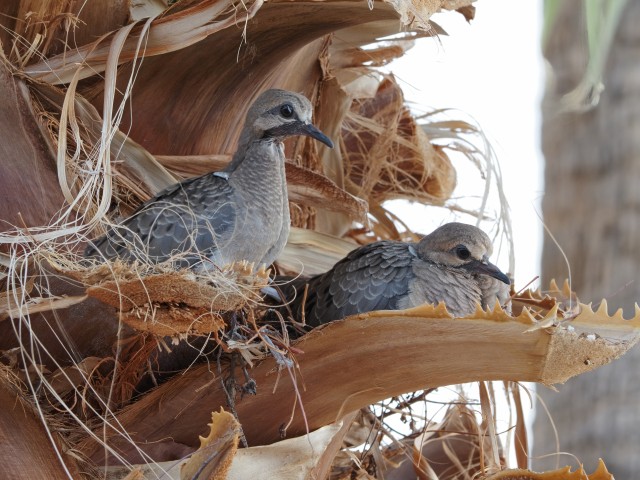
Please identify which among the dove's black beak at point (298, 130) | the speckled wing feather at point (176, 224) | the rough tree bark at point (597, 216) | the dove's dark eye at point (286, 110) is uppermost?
the dove's dark eye at point (286, 110)

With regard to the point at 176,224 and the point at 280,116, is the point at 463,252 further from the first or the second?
the point at 176,224

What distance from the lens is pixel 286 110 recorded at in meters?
→ 2.29

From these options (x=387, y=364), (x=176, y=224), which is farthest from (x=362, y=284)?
(x=387, y=364)

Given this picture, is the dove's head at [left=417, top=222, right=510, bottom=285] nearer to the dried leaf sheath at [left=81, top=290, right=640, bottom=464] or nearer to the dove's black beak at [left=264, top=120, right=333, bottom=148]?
the dove's black beak at [left=264, top=120, right=333, bottom=148]

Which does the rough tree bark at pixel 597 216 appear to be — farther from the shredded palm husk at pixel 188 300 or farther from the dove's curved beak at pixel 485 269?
the dove's curved beak at pixel 485 269

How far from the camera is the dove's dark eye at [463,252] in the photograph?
2.48 metres

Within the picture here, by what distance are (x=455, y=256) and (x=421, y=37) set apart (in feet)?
1.82

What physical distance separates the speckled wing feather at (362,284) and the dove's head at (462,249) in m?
0.06

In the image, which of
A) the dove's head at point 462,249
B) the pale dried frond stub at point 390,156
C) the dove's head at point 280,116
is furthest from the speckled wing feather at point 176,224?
the pale dried frond stub at point 390,156

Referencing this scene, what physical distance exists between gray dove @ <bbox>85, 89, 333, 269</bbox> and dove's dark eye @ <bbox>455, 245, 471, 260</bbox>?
45cm

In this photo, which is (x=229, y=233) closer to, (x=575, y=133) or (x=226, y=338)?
(x=226, y=338)

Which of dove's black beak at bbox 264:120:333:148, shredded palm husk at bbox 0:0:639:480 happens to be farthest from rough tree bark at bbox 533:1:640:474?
dove's black beak at bbox 264:120:333:148

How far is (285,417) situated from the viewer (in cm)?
188

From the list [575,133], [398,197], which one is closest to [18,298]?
[398,197]
